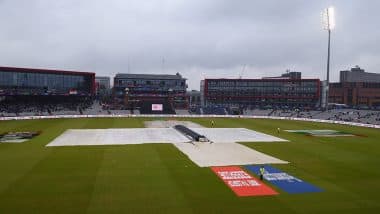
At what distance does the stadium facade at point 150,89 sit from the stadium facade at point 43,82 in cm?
1475

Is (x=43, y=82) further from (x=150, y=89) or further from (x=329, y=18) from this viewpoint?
(x=329, y=18)

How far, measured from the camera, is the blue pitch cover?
25.1 m

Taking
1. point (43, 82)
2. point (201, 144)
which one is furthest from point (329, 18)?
point (43, 82)

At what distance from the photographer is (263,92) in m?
164

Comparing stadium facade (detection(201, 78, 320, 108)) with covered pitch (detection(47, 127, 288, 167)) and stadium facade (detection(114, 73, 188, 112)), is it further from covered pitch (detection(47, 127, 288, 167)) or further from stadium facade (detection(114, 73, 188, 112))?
covered pitch (detection(47, 127, 288, 167))

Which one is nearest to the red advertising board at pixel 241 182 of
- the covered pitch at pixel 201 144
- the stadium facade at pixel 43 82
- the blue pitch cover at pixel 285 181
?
the blue pitch cover at pixel 285 181

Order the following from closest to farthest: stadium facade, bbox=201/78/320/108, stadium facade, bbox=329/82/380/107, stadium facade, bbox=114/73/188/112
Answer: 1. stadium facade, bbox=114/73/188/112
2. stadium facade, bbox=201/78/320/108
3. stadium facade, bbox=329/82/380/107

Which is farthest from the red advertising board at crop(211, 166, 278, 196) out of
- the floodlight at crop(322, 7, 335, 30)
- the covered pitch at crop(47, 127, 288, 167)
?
the floodlight at crop(322, 7, 335, 30)

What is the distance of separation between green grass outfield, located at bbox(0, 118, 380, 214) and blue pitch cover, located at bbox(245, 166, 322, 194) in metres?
0.97

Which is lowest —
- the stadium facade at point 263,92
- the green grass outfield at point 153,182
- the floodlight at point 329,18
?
the green grass outfield at point 153,182

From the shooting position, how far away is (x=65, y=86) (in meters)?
132

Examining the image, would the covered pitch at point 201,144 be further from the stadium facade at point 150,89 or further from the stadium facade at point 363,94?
the stadium facade at point 363,94

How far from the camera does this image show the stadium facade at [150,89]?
146 metres

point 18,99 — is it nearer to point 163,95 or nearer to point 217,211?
point 163,95
